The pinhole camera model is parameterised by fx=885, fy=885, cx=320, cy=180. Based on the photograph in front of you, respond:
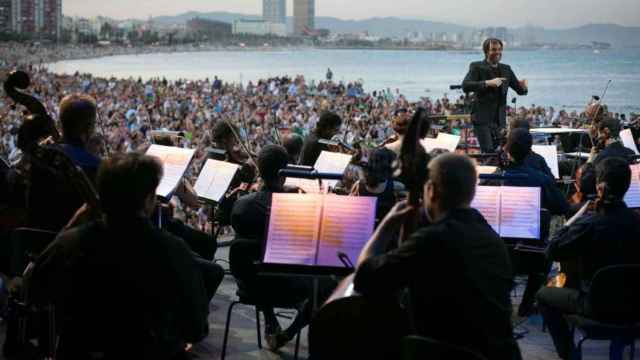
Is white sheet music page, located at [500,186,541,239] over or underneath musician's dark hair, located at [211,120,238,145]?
underneath

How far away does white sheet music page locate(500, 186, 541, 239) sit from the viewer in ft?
19.8

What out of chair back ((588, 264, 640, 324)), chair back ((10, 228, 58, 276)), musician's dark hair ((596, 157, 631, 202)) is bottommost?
chair back ((588, 264, 640, 324))

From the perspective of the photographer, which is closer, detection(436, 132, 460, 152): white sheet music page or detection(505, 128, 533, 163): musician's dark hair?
detection(505, 128, 533, 163): musician's dark hair

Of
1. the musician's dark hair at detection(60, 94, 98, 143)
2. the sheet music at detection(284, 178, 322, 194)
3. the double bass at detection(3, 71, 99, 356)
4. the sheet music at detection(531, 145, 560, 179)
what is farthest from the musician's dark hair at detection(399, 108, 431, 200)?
the sheet music at detection(531, 145, 560, 179)

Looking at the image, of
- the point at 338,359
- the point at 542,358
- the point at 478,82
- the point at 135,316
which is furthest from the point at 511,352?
the point at 478,82

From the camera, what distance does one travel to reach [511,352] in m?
3.92

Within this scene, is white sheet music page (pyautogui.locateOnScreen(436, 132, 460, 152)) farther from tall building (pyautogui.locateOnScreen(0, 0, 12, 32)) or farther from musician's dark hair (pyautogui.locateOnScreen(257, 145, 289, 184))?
tall building (pyautogui.locateOnScreen(0, 0, 12, 32))

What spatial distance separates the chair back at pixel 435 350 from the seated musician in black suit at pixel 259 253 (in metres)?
2.11

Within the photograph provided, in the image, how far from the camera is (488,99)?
10.8m

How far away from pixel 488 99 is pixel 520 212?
4.93 meters

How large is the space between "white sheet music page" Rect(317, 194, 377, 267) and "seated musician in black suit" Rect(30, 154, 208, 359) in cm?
144

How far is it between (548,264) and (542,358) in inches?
40.9

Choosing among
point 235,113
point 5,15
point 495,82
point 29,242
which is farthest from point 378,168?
point 5,15

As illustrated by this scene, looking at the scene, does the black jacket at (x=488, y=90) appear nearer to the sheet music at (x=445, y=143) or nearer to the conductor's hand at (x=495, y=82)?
the conductor's hand at (x=495, y=82)
